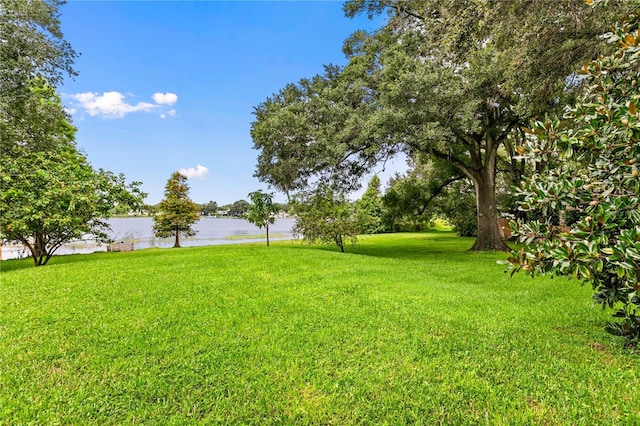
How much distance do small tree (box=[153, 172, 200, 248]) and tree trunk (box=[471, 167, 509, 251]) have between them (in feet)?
70.9

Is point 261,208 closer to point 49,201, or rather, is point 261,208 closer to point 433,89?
point 49,201

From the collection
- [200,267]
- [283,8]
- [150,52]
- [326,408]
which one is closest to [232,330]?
[326,408]

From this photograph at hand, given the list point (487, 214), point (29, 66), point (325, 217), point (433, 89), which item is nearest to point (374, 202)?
point (487, 214)

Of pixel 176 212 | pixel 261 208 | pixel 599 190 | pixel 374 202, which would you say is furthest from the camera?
pixel 374 202

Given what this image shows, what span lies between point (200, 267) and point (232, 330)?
462 centimetres

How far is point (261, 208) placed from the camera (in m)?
15.5

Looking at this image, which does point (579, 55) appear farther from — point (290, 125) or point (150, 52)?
point (150, 52)

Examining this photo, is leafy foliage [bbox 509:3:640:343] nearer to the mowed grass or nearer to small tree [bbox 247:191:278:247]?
the mowed grass

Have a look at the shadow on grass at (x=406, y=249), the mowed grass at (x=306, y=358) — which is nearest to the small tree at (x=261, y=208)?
the shadow on grass at (x=406, y=249)

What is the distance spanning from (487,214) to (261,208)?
10.4 meters

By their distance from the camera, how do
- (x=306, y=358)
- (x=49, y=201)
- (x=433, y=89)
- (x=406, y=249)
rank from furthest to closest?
(x=406, y=249) → (x=433, y=89) → (x=49, y=201) → (x=306, y=358)

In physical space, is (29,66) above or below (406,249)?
above

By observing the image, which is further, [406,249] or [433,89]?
[406,249]

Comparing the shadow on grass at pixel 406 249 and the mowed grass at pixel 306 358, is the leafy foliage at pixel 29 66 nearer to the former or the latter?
the mowed grass at pixel 306 358
